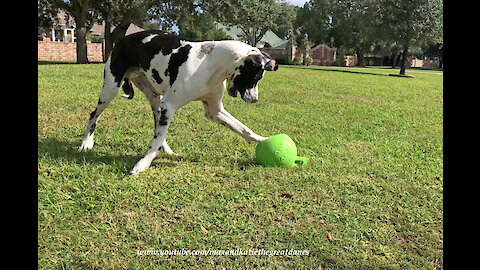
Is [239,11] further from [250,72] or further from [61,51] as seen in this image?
[250,72]

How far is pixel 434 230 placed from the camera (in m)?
3.05

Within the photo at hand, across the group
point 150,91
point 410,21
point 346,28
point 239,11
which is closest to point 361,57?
point 346,28

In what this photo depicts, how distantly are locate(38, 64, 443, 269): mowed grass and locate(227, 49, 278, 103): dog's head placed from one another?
38.1 inches

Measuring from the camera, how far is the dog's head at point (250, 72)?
3.68 metres

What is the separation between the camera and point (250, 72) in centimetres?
373

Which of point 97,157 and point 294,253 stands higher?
point 97,157

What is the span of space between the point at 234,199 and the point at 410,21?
1018 inches

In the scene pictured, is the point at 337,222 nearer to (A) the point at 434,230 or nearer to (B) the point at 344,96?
(A) the point at 434,230

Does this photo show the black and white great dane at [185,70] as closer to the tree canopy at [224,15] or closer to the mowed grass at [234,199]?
the mowed grass at [234,199]

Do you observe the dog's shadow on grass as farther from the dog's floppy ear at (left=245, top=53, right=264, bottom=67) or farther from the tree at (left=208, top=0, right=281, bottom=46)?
the tree at (left=208, top=0, right=281, bottom=46)

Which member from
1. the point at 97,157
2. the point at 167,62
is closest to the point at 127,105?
the point at 97,157

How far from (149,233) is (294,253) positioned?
1.14 meters

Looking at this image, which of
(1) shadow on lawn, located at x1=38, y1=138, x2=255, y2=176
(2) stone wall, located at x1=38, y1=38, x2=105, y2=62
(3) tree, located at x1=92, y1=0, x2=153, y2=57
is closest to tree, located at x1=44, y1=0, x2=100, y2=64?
(3) tree, located at x1=92, y1=0, x2=153, y2=57

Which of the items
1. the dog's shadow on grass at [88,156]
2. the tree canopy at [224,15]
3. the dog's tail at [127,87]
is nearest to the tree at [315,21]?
the tree canopy at [224,15]
